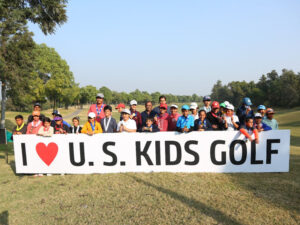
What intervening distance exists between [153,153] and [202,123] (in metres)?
1.55

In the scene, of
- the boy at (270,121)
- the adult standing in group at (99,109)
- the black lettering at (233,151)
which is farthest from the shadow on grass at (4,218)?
the boy at (270,121)

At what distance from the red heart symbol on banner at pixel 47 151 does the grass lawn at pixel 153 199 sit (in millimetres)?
496

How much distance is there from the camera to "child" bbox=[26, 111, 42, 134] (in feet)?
21.0

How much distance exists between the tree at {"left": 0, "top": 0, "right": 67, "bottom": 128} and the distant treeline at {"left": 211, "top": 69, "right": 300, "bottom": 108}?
71.2 m

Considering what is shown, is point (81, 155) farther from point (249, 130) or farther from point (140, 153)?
point (249, 130)

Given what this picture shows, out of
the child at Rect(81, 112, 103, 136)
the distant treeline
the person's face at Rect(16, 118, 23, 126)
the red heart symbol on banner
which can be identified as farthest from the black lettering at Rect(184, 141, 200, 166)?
the distant treeline

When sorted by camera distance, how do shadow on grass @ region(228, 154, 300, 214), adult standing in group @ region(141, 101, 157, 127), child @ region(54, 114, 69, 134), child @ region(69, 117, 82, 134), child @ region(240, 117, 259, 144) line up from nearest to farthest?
shadow on grass @ region(228, 154, 300, 214) → child @ region(240, 117, 259, 144) → adult standing in group @ region(141, 101, 157, 127) → child @ region(54, 114, 69, 134) → child @ region(69, 117, 82, 134)

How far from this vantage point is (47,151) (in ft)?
19.6

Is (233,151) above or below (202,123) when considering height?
below

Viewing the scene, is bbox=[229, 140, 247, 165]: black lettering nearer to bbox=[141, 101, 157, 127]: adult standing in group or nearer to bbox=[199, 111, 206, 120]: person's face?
bbox=[199, 111, 206, 120]: person's face

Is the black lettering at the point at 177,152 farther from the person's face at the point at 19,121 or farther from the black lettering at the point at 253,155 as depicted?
the person's face at the point at 19,121

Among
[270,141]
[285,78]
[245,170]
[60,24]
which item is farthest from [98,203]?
[285,78]

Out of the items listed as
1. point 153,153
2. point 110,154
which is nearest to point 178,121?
point 153,153

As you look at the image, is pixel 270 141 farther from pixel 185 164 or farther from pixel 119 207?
pixel 119 207
